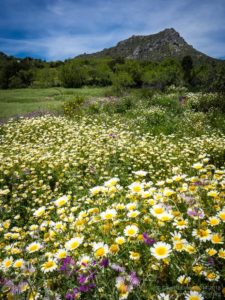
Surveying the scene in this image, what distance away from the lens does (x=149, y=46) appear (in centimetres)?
15125

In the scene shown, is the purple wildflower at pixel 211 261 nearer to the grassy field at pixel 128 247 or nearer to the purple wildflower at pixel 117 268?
the grassy field at pixel 128 247

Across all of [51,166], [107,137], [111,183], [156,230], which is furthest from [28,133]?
[156,230]

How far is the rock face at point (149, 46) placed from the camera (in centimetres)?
13815

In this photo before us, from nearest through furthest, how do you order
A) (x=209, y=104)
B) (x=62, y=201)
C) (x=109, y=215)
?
1. (x=109, y=215)
2. (x=62, y=201)
3. (x=209, y=104)

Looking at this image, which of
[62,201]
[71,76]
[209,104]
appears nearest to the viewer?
[62,201]

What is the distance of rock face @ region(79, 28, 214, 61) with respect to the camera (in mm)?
138150

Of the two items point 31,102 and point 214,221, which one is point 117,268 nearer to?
point 214,221

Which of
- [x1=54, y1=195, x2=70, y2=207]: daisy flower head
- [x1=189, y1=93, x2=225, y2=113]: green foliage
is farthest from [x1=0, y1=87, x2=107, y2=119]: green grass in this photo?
[x1=54, y1=195, x2=70, y2=207]: daisy flower head

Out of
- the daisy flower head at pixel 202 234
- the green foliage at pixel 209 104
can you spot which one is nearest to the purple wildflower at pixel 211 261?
the daisy flower head at pixel 202 234

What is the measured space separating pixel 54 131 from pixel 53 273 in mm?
7386

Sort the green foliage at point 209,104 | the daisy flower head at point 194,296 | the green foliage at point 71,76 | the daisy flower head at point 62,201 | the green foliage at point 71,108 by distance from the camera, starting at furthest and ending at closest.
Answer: the green foliage at point 71,76 < the green foliage at point 71,108 < the green foliage at point 209,104 < the daisy flower head at point 62,201 < the daisy flower head at point 194,296

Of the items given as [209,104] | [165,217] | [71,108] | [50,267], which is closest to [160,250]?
[165,217]

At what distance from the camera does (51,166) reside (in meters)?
5.21

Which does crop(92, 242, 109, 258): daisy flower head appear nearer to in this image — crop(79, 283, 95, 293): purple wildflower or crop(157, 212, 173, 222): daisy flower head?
crop(79, 283, 95, 293): purple wildflower
